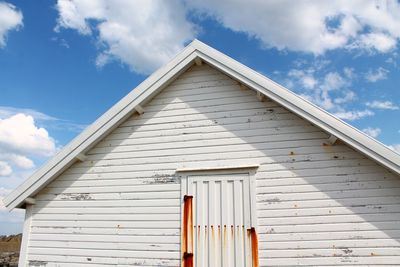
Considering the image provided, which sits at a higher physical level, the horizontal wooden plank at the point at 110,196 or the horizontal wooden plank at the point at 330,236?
the horizontal wooden plank at the point at 110,196

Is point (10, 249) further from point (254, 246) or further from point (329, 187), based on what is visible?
point (329, 187)

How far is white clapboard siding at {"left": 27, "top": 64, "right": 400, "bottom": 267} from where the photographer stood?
6.72 m

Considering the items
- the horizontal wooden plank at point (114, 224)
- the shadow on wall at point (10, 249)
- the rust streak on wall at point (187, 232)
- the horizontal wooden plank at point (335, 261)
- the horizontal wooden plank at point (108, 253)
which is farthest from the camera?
the shadow on wall at point (10, 249)

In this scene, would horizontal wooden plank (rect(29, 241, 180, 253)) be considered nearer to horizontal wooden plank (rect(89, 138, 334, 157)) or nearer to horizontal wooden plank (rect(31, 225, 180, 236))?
horizontal wooden plank (rect(31, 225, 180, 236))

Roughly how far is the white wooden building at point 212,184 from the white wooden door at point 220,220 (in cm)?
2

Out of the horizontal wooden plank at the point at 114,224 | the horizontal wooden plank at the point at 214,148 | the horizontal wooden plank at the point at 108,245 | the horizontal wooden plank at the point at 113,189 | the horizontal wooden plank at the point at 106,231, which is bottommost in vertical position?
the horizontal wooden plank at the point at 108,245

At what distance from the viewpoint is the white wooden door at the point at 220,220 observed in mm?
7086

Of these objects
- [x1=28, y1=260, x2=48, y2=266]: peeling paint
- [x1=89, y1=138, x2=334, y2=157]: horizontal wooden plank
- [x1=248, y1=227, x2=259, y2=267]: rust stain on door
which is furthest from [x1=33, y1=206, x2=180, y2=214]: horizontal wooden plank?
[x1=248, y1=227, x2=259, y2=267]: rust stain on door

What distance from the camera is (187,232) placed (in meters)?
7.43

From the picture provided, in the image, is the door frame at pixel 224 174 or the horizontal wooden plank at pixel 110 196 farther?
the horizontal wooden plank at pixel 110 196

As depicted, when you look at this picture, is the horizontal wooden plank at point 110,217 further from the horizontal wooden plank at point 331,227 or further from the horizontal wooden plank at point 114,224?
the horizontal wooden plank at point 331,227

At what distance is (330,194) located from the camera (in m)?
6.91

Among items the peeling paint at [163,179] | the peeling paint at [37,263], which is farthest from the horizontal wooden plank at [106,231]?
the peeling paint at [163,179]

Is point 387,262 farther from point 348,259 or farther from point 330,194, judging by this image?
point 330,194
